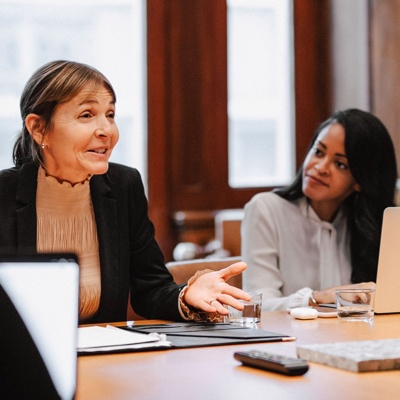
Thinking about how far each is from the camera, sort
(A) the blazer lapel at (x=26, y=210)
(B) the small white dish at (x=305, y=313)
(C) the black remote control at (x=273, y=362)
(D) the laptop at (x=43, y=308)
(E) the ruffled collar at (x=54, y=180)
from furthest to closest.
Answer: (E) the ruffled collar at (x=54, y=180) < (A) the blazer lapel at (x=26, y=210) < (B) the small white dish at (x=305, y=313) < (C) the black remote control at (x=273, y=362) < (D) the laptop at (x=43, y=308)

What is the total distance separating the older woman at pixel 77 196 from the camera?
231 cm

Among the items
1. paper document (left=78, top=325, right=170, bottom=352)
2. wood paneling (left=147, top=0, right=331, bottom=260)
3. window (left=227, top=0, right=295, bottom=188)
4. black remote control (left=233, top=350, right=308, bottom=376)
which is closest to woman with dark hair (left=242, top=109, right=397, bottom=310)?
paper document (left=78, top=325, right=170, bottom=352)

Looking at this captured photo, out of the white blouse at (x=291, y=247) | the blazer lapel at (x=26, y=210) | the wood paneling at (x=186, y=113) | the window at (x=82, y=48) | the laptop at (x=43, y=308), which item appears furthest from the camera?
the wood paneling at (x=186, y=113)

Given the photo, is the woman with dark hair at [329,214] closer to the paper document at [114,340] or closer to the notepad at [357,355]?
the paper document at [114,340]

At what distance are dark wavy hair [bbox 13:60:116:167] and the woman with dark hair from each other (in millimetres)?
841

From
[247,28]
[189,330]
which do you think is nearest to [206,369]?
[189,330]

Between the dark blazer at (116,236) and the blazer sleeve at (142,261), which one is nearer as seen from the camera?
the dark blazer at (116,236)

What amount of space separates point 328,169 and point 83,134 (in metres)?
0.99

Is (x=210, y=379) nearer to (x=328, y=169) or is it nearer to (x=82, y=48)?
(x=328, y=169)

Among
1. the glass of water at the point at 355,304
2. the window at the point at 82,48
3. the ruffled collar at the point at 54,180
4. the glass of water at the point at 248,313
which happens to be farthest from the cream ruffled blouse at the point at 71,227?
the window at the point at 82,48

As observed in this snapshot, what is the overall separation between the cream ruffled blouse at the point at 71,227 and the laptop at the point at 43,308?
1232 mm

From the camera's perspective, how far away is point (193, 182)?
460cm

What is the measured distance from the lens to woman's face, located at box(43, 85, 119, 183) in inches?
91.4

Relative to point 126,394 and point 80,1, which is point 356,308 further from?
point 80,1
